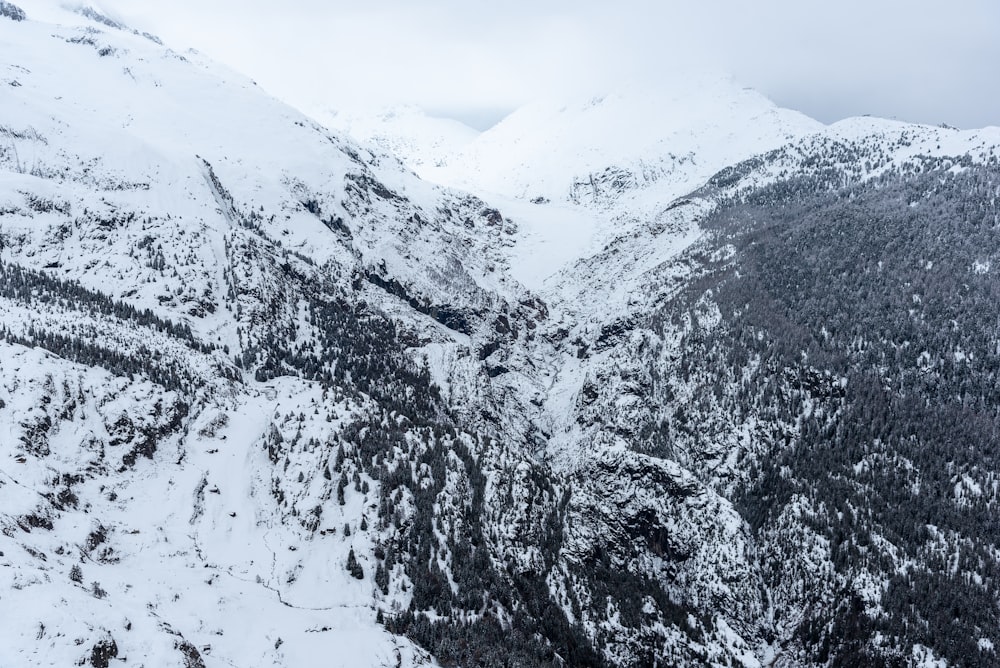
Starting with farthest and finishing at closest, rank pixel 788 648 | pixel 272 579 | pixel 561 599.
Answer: pixel 788 648 → pixel 561 599 → pixel 272 579

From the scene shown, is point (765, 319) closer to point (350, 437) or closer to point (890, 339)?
point (890, 339)

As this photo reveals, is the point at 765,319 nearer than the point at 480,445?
No

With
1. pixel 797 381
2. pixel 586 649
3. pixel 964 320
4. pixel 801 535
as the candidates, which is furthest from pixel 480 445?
pixel 964 320

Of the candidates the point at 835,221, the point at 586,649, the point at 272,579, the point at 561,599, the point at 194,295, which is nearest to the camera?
the point at 272,579

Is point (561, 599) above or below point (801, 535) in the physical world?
below

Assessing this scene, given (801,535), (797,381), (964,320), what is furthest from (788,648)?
(964,320)

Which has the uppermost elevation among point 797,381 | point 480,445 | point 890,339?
point 890,339

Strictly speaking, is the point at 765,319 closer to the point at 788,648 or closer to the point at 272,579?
the point at 788,648
